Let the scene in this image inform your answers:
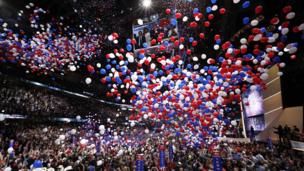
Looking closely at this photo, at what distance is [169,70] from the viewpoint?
7.47m

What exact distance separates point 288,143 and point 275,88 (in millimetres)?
3390

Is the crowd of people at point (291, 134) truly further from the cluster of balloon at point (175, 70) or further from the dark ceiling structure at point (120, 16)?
the cluster of balloon at point (175, 70)

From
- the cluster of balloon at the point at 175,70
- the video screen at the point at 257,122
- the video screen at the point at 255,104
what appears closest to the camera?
the cluster of balloon at the point at 175,70

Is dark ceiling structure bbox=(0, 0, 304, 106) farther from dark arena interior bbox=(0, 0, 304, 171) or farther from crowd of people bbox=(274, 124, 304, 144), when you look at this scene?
crowd of people bbox=(274, 124, 304, 144)

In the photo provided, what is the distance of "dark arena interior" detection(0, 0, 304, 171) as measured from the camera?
6.20m

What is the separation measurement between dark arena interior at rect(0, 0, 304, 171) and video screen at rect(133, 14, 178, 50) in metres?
0.03

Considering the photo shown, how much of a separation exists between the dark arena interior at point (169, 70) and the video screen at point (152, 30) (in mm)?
30

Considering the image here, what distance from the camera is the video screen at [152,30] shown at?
20.2ft

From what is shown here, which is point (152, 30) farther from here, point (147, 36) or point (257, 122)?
point (257, 122)

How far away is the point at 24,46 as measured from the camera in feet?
30.8

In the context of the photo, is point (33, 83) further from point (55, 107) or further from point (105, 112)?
point (105, 112)

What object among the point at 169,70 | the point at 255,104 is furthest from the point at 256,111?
the point at 169,70

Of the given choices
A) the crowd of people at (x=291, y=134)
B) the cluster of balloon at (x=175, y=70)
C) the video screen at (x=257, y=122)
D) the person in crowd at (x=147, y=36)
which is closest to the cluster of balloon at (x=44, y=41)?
the cluster of balloon at (x=175, y=70)

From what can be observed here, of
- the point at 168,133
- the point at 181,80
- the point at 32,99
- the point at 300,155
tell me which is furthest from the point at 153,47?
the point at 32,99
